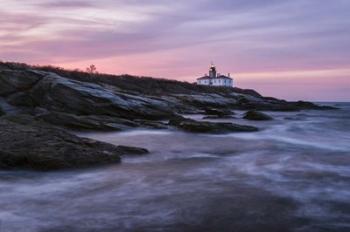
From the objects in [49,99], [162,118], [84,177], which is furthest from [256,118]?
[84,177]

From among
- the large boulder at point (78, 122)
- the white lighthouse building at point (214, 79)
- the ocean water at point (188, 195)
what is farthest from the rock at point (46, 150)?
the white lighthouse building at point (214, 79)

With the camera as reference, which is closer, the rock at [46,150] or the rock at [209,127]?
the rock at [46,150]

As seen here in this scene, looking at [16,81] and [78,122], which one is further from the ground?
[16,81]

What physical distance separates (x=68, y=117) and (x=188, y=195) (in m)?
14.4

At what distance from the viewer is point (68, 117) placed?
77.4 feet

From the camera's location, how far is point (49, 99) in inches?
1221

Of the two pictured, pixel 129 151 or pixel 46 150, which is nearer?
pixel 46 150

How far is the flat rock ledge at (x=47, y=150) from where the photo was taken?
13.1 metres

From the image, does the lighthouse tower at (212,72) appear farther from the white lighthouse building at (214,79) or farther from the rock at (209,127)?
the rock at (209,127)

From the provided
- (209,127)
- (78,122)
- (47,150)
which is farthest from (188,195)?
(78,122)

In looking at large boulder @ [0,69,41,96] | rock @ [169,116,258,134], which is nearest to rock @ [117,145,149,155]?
rock @ [169,116,258,134]

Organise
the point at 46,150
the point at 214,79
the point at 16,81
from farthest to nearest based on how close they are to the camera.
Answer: the point at 214,79 → the point at 16,81 → the point at 46,150

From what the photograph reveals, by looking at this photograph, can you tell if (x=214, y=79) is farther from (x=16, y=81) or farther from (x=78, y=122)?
(x=78, y=122)

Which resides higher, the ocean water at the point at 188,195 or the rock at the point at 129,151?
the rock at the point at 129,151
